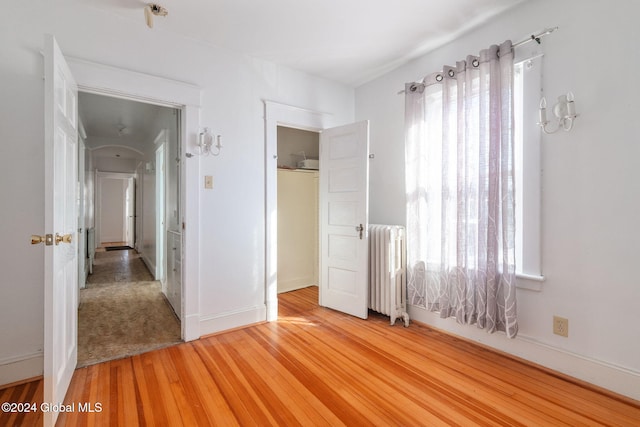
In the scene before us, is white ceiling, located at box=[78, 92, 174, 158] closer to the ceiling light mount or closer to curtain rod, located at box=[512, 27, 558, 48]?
the ceiling light mount

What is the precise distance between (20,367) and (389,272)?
289 cm

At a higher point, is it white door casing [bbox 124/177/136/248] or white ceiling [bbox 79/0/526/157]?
white ceiling [bbox 79/0/526/157]

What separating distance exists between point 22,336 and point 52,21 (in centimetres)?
216

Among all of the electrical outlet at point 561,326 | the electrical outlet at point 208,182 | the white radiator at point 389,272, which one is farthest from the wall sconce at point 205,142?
the electrical outlet at point 561,326

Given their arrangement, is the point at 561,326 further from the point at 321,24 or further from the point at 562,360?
the point at 321,24

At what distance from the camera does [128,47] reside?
241 centimetres

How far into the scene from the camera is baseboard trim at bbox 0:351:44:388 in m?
1.96

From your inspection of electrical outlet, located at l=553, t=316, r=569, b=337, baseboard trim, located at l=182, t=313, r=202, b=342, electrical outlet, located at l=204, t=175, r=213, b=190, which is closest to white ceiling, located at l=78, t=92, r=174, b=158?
electrical outlet, located at l=204, t=175, r=213, b=190

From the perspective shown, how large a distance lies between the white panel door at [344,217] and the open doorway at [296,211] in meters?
0.87

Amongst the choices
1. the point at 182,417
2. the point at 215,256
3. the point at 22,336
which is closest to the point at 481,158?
the point at 215,256

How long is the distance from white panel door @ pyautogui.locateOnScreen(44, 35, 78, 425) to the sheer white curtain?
2670 mm

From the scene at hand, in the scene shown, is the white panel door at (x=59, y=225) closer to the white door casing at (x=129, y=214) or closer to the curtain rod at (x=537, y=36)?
the curtain rod at (x=537, y=36)

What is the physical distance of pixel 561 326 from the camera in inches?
83.4

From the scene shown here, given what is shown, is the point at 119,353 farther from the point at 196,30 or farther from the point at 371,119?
the point at 371,119
